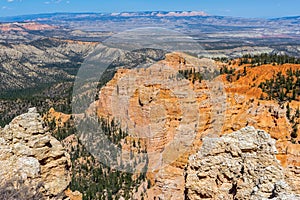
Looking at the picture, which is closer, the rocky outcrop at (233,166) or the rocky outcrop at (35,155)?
the rocky outcrop at (233,166)

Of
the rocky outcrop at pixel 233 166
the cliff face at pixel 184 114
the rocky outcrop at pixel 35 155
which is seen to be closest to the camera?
the rocky outcrop at pixel 233 166

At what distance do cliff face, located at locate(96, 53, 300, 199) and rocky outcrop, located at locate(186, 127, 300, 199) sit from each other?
3.29m

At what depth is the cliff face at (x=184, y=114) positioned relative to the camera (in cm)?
2000

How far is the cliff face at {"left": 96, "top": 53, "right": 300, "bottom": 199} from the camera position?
20003mm

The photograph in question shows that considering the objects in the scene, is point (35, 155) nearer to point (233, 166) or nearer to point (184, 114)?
point (233, 166)

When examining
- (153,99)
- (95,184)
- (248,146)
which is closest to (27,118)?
(248,146)

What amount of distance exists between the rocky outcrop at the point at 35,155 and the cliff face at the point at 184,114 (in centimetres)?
421

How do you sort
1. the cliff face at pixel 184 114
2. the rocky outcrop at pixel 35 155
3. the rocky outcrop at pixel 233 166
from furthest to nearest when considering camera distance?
the cliff face at pixel 184 114 → the rocky outcrop at pixel 35 155 → the rocky outcrop at pixel 233 166

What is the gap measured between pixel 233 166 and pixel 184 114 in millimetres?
23521

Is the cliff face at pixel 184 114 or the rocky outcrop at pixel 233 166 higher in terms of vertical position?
the rocky outcrop at pixel 233 166

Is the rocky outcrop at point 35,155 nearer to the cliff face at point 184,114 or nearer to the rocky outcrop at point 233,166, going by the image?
the cliff face at point 184,114

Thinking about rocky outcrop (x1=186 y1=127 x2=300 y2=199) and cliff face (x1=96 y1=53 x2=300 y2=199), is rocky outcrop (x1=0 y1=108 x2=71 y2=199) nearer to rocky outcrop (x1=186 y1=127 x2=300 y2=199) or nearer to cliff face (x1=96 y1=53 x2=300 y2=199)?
cliff face (x1=96 y1=53 x2=300 y2=199)

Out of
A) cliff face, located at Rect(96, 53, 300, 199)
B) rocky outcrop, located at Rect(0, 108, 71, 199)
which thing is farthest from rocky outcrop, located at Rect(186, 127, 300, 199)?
rocky outcrop, located at Rect(0, 108, 71, 199)

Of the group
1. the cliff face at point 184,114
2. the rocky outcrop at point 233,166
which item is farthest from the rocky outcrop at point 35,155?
the rocky outcrop at point 233,166
